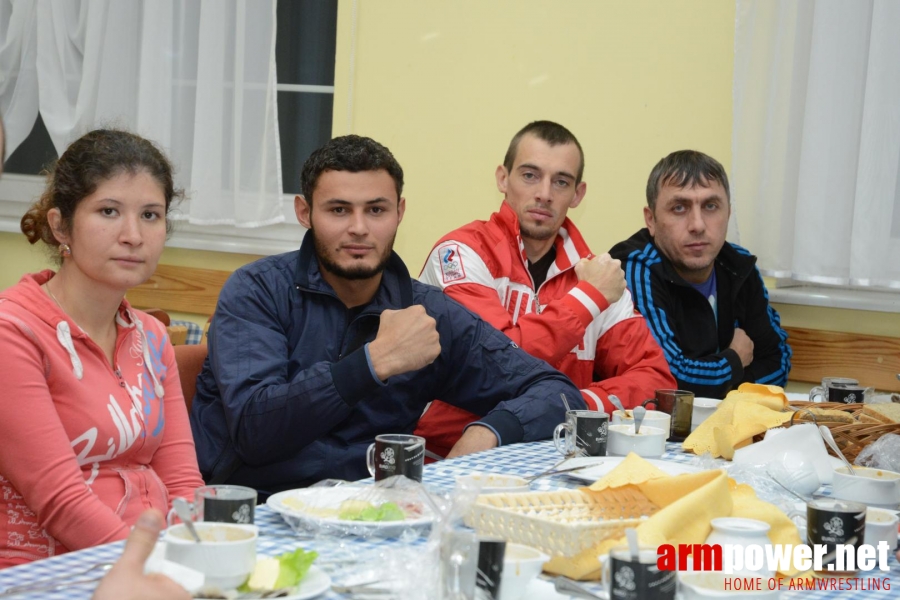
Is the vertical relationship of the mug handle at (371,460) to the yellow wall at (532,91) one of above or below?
below

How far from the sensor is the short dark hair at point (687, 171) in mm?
3154

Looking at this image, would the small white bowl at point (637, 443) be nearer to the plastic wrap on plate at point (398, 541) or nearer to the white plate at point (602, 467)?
the white plate at point (602, 467)

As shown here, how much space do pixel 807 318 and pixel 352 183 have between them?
6.02 feet

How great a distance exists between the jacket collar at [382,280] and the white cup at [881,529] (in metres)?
1.27

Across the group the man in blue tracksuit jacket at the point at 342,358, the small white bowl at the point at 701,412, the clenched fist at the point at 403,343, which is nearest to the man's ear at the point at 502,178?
the man in blue tracksuit jacket at the point at 342,358

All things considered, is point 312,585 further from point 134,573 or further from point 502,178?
point 502,178

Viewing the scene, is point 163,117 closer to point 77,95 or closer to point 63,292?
point 77,95

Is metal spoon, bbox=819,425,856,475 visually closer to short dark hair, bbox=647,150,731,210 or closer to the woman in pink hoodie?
the woman in pink hoodie

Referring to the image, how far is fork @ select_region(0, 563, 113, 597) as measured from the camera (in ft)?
3.50

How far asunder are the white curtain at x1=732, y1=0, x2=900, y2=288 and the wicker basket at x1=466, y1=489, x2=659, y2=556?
6.88 ft

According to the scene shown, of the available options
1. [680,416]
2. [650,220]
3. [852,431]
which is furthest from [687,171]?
[852,431]

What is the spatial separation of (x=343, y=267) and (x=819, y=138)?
174 centimetres

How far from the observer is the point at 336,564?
1.23m

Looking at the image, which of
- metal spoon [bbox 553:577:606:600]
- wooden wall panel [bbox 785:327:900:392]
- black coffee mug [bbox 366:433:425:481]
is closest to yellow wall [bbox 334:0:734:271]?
wooden wall panel [bbox 785:327:900:392]
